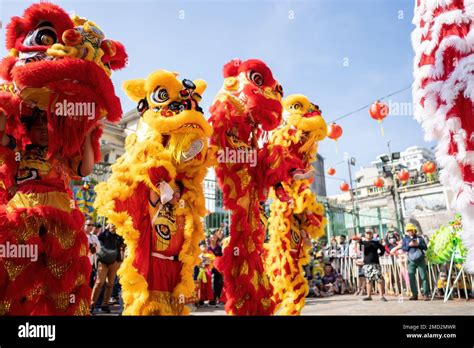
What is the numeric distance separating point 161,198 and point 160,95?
2.70 feet

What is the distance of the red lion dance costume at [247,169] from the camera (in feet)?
9.52

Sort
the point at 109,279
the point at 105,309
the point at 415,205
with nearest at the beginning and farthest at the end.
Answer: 1. the point at 105,309
2. the point at 109,279
3. the point at 415,205

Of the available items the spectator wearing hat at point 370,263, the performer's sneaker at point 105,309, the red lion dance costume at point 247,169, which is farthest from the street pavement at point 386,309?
the red lion dance costume at point 247,169

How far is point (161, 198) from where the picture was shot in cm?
240

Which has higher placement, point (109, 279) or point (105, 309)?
point (109, 279)

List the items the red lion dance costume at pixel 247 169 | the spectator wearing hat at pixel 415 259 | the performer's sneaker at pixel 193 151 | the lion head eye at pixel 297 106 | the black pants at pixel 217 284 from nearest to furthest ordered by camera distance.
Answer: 1. the performer's sneaker at pixel 193 151
2. the red lion dance costume at pixel 247 169
3. the lion head eye at pixel 297 106
4. the black pants at pixel 217 284
5. the spectator wearing hat at pixel 415 259

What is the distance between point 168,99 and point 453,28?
189 centimetres

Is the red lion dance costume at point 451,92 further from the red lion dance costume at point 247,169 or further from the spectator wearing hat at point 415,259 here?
the spectator wearing hat at point 415,259

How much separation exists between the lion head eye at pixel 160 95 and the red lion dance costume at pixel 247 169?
627 mm

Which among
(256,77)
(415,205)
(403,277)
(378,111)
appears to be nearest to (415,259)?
(403,277)

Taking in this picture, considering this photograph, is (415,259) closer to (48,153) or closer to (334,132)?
(334,132)

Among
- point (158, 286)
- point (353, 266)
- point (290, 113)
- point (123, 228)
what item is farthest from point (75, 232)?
point (353, 266)

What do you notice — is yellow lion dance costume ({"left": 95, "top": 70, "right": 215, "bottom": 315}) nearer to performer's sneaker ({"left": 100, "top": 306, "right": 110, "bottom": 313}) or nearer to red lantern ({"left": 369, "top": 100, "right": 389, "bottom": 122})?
performer's sneaker ({"left": 100, "top": 306, "right": 110, "bottom": 313})
